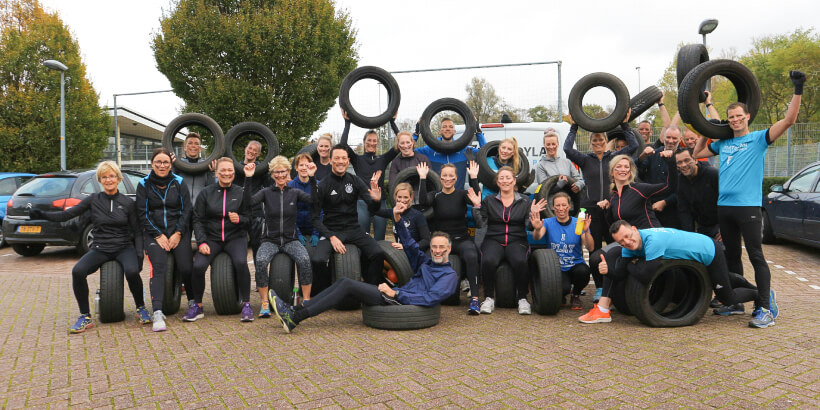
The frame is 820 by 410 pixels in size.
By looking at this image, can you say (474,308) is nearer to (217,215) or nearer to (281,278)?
(281,278)

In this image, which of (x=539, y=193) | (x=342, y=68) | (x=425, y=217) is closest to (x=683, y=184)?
(x=539, y=193)

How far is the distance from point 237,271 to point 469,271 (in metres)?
2.60

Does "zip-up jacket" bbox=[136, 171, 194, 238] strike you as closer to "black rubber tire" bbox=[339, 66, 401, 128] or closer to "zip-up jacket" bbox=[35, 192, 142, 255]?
"zip-up jacket" bbox=[35, 192, 142, 255]

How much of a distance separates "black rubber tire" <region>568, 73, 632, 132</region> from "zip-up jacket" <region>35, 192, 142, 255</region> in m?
5.56

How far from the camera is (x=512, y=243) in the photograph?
20.4 ft

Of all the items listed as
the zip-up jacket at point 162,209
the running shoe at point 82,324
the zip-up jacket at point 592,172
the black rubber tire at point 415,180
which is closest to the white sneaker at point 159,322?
the running shoe at point 82,324

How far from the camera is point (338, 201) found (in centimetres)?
651

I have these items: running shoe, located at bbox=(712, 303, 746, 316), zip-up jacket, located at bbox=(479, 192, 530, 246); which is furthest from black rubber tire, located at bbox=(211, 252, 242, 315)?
running shoe, located at bbox=(712, 303, 746, 316)

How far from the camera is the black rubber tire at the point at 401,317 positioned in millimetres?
5371

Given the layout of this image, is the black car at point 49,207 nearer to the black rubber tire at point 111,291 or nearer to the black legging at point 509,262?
the black rubber tire at point 111,291

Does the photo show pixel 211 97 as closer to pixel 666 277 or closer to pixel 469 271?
pixel 469 271

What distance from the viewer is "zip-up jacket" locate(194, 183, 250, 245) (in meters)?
6.07

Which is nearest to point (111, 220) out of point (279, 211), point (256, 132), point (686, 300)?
point (279, 211)

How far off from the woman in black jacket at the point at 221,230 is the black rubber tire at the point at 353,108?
2.32 m
